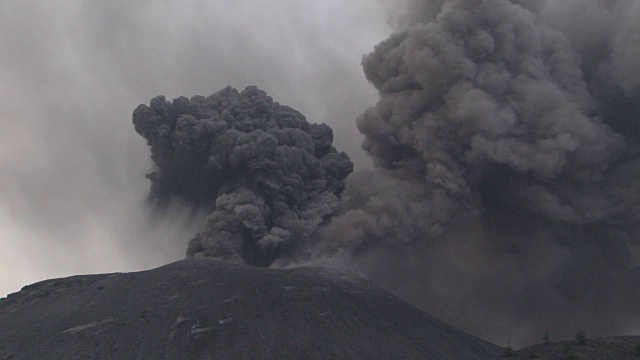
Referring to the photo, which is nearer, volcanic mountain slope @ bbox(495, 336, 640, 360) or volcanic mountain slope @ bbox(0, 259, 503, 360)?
volcanic mountain slope @ bbox(495, 336, 640, 360)

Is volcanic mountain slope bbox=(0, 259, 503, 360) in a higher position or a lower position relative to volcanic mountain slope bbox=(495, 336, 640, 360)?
higher

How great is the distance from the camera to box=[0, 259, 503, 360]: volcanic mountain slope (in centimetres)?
3894

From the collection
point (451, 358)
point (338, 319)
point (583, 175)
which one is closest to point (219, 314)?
point (338, 319)

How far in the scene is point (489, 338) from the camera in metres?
52.6

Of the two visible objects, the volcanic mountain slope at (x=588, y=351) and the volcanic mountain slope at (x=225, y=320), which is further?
the volcanic mountain slope at (x=225, y=320)

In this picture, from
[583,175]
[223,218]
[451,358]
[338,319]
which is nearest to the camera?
[451,358]

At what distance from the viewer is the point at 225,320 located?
4153 cm

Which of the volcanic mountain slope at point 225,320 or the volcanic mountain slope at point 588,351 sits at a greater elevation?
the volcanic mountain slope at point 225,320

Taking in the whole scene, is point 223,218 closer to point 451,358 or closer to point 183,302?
point 183,302

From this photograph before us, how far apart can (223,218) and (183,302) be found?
10.7 meters

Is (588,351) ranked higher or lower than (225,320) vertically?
lower

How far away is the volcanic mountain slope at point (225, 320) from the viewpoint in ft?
128

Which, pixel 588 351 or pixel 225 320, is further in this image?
pixel 225 320

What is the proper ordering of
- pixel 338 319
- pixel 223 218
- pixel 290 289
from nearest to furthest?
1. pixel 338 319
2. pixel 290 289
3. pixel 223 218
